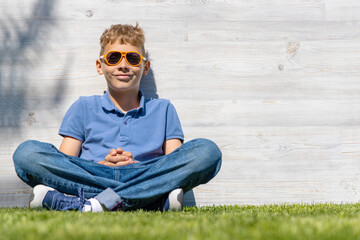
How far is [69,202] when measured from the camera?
2.32m

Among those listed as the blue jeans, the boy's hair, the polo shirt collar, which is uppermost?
the boy's hair

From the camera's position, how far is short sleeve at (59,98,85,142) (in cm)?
289

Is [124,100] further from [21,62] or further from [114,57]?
[21,62]

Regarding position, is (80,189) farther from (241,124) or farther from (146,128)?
(241,124)

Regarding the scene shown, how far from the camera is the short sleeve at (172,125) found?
2.95m

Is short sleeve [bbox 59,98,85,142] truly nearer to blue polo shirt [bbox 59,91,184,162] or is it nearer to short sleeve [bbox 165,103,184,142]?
blue polo shirt [bbox 59,91,184,162]

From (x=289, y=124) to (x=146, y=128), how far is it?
45.6 inches

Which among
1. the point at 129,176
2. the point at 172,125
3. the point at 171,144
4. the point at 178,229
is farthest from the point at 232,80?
the point at 178,229

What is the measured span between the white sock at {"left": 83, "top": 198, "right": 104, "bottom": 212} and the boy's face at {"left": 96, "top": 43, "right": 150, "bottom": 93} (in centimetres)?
94

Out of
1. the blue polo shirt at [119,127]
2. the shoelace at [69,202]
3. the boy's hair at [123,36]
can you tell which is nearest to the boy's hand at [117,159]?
the blue polo shirt at [119,127]

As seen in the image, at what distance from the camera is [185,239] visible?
130 centimetres

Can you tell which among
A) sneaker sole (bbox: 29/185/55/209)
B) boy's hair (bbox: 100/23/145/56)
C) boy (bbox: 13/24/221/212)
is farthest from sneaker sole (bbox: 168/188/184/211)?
boy's hair (bbox: 100/23/145/56)

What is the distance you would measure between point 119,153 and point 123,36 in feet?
A: 2.86

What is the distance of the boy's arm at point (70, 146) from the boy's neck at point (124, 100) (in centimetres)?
40
